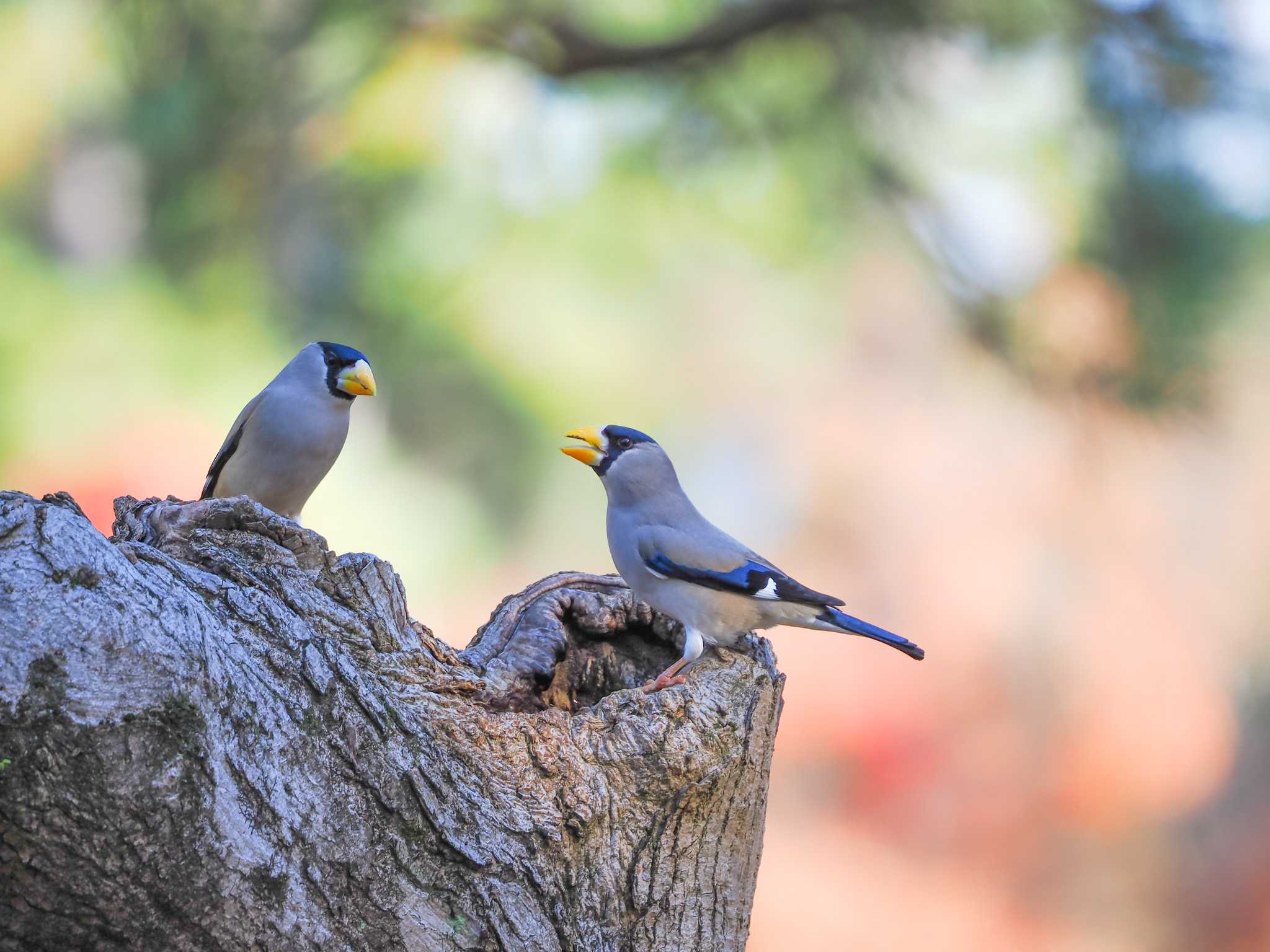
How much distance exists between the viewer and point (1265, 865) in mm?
9617

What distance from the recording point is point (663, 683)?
2.49 metres

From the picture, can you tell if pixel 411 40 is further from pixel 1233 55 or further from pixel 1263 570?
pixel 1263 570

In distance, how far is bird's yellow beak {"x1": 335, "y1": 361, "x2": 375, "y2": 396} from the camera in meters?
3.49

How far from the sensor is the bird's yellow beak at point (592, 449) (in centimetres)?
325

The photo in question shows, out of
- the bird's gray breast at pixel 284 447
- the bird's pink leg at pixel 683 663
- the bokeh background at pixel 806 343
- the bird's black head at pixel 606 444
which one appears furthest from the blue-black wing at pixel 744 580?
the bokeh background at pixel 806 343

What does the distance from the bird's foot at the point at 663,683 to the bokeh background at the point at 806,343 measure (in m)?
3.54

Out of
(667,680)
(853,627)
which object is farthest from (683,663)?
(853,627)

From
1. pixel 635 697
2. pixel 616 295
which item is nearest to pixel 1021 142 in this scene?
pixel 616 295

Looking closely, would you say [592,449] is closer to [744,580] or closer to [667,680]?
[744,580]

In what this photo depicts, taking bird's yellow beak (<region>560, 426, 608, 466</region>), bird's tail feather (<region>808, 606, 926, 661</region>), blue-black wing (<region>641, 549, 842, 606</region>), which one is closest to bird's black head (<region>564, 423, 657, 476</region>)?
bird's yellow beak (<region>560, 426, 608, 466</region>)

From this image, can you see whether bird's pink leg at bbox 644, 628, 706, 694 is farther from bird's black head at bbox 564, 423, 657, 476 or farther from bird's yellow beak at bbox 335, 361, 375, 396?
bird's yellow beak at bbox 335, 361, 375, 396

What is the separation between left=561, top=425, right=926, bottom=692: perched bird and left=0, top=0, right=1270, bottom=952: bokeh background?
2.87 metres

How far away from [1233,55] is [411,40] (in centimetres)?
372

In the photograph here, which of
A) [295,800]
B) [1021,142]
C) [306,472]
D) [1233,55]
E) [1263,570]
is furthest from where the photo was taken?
[1263,570]
